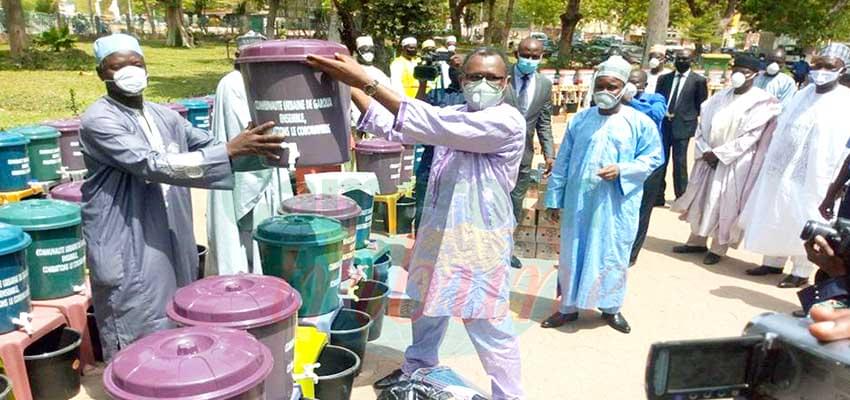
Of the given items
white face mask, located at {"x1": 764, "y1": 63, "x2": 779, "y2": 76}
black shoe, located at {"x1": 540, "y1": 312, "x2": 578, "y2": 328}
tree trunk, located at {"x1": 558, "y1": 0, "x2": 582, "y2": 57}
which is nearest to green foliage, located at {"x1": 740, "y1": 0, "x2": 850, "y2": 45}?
A: tree trunk, located at {"x1": 558, "y1": 0, "x2": 582, "y2": 57}

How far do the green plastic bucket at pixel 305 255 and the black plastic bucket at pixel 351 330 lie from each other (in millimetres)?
243

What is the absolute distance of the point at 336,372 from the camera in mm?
3270

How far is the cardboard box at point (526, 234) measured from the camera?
5859mm

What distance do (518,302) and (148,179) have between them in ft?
10.2

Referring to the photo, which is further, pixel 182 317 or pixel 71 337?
pixel 71 337

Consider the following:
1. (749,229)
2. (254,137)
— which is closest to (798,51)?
(749,229)

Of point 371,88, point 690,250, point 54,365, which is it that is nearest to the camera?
point 371,88

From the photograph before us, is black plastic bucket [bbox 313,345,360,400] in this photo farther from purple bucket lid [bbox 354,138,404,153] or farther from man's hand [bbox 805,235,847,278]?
purple bucket lid [bbox 354,138,404,153]

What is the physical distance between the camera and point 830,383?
1211 mm

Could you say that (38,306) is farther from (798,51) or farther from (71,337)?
(798,51)

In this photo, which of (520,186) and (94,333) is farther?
(520,186)

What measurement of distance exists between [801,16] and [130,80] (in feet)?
102

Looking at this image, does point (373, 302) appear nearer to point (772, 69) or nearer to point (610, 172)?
point (610, 172)

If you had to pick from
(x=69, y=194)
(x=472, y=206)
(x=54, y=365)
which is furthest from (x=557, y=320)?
(x=69, y=194)
